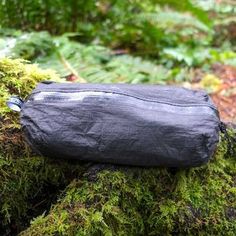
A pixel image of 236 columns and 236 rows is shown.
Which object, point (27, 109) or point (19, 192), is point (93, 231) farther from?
point (27, 109)

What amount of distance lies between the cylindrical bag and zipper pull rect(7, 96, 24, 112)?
3.1 inches

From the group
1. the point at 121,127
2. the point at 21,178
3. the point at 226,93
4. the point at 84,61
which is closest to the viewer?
the point at 121,127

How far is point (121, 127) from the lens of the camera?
5.16 feet

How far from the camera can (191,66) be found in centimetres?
445

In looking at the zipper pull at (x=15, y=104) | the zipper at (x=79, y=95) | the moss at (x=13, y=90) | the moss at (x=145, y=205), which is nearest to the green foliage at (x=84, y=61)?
the moss at (x=13, y=90)

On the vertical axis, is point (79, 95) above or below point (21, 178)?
above

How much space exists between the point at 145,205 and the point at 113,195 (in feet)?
0.56

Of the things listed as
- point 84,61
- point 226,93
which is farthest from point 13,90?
point 226,93

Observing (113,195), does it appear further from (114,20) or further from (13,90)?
(114,20)

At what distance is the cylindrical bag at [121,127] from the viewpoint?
5.07ft

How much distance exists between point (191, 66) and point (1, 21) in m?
2.14

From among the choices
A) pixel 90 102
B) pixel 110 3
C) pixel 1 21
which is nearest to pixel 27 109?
pixel 90 102

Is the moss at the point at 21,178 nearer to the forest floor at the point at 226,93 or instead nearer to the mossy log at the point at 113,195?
the mossy log at the point at 113,195

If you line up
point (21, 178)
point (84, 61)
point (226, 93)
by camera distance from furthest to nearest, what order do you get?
point (226, 93)
point (84, 61)
point (21, 178)
